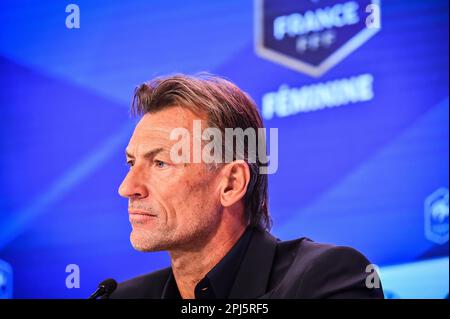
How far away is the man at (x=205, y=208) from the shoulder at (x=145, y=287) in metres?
0.09

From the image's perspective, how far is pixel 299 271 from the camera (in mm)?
2016

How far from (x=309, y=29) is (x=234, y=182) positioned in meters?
0.96

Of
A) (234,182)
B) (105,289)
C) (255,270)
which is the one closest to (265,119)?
(234,182)

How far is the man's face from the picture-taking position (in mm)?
2113

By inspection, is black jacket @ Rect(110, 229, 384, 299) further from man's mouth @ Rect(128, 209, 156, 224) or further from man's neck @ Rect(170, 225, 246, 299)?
man's mouth @ Rect(128, 209, 156, 224)

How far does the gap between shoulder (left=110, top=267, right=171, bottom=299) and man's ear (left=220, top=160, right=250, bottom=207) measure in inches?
14.7

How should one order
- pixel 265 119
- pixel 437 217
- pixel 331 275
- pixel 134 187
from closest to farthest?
pixel 331 275 < pixel 134 187 < pixel 265 119 < pixel 437 217

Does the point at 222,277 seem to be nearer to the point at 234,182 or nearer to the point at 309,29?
the point at 234,182

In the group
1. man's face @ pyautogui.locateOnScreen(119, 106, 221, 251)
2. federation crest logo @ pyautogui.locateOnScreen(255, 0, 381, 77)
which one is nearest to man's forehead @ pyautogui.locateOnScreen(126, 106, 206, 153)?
man's face @ pyautogui.locateOnScreen(119, 106, 221, 251)

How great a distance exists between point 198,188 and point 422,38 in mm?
1473

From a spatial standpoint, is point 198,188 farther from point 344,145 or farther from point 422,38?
point 422,38
